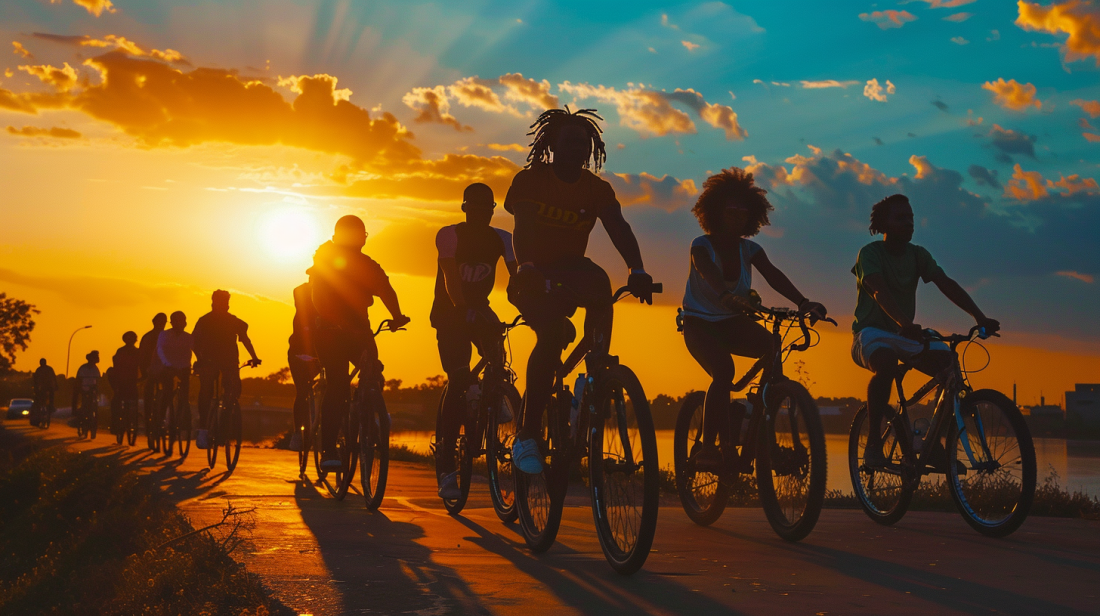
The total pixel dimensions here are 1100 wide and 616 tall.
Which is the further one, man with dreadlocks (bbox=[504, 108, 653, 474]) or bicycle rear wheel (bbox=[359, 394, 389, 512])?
bicycle rear wheel (bbox=[359, 394, 389, 512])

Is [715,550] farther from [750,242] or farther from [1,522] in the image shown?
[1,522]

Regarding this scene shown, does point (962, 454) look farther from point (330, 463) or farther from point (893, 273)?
point (330, 463)

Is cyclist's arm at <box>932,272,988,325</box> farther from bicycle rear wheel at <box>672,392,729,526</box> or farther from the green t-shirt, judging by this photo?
bicycle rear wheel at <box>672,392,729,526</box>

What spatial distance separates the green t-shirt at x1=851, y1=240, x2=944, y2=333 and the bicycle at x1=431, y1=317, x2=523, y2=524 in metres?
2.35

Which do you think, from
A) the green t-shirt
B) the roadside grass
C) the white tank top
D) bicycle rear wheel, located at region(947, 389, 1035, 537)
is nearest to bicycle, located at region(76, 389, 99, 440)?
the roadside grass

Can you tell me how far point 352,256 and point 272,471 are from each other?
3.95m

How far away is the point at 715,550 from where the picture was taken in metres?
4.90

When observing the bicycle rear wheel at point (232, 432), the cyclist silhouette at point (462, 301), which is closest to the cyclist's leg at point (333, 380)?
the cyclist silhouette at point (462, 301)

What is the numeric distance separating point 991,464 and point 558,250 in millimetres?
2843

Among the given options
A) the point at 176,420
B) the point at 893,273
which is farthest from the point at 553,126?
the point at 176,420

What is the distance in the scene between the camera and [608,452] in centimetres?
429

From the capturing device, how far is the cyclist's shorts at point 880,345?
6.16 metres

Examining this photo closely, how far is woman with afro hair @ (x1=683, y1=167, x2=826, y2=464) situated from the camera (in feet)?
18.6

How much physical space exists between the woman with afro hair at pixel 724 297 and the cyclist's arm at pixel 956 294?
1.21 meters
